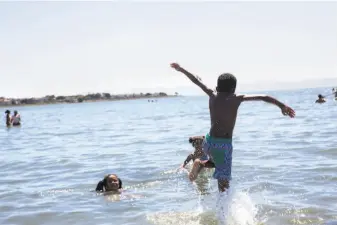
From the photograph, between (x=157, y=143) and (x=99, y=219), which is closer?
(x=99, y=219)

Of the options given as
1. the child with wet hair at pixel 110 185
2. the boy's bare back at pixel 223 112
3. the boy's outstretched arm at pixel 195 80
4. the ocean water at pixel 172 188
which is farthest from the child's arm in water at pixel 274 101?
the child with wet hair at pixel 110 185

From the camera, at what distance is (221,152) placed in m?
6.54

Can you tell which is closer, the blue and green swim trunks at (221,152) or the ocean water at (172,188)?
the blue and green swim trunks at (221,152)

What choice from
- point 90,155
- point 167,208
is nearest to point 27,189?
point 167,208

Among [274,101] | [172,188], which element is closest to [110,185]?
[172,188]

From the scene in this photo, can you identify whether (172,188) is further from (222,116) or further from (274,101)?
(274,101)

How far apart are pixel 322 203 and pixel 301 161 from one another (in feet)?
15.3

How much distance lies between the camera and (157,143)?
2058 cm

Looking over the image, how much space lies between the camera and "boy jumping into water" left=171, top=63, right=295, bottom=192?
20.9ft

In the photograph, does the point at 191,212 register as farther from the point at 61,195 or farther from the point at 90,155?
the point at 90,155

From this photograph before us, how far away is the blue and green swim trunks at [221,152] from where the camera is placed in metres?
6.51

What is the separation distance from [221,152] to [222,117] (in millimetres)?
501

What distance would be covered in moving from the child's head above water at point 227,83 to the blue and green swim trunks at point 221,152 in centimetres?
70

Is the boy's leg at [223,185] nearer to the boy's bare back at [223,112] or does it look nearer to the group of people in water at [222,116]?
the group of people in water at [222,116]
